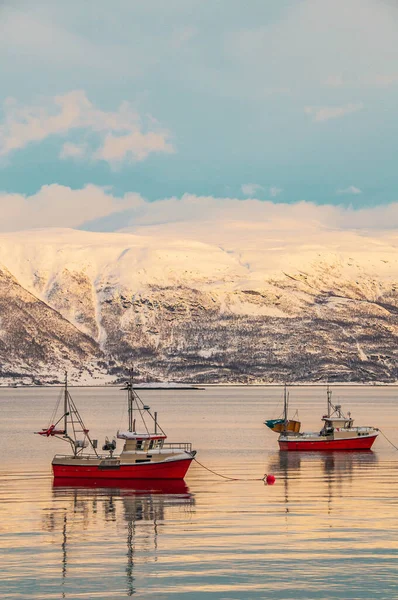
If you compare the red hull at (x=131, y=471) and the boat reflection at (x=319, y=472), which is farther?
the red hull at (x=131, y=471)

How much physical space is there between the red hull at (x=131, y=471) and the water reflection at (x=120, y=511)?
73 centimetres

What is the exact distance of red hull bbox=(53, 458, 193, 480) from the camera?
109106 millimetres

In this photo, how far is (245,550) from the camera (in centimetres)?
6619

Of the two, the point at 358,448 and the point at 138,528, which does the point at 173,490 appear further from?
the point at 358,448

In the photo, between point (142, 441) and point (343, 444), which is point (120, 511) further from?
point (343, 444)

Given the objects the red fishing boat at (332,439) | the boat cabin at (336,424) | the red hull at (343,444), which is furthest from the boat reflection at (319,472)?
the boat cabin at (336,424)

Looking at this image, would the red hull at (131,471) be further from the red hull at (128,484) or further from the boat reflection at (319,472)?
the boat reflection at (319,472)

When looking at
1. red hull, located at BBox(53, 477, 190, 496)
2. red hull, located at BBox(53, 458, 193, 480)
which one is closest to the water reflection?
red hull, located at BBox(53, 477, 190, 496)

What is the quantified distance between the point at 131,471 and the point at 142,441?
3.38m

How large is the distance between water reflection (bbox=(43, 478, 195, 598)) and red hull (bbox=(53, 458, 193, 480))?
0.73 m

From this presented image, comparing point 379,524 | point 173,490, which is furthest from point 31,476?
point 379,524

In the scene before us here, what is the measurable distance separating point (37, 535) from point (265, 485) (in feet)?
124

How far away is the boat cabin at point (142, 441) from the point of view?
11050 cm

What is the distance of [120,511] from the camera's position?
86375 mm
